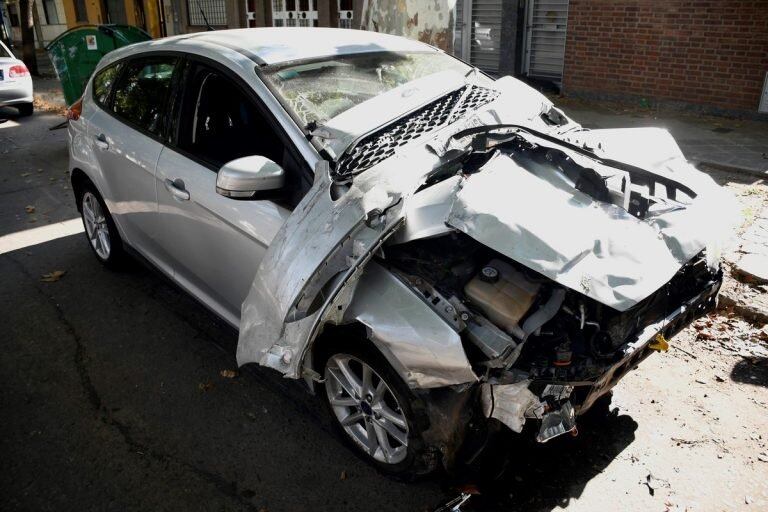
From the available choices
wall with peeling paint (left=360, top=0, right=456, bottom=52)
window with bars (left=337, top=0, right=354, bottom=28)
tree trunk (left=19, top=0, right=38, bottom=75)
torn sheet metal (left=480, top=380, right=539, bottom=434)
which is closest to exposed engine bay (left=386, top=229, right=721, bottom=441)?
torn sheet metal (left=480, top=380, right=539, bottom=434)

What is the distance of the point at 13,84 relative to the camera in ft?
36.7

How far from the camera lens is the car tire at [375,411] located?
2.60 m

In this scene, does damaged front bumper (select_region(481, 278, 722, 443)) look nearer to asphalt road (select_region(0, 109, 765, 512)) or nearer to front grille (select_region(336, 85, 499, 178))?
asphalt road (select_region(0, 109, 765, 512))

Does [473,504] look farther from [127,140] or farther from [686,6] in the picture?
[686,6]

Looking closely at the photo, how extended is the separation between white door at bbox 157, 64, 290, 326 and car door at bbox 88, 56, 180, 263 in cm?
20

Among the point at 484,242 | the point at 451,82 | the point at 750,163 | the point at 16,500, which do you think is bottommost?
the point at 16,500

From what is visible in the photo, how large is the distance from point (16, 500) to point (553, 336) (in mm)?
2597

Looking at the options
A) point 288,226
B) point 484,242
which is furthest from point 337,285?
point 484,242

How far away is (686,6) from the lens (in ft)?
29.0

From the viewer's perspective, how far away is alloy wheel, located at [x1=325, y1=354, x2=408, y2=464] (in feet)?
9.06

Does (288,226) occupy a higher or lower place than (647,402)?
higher

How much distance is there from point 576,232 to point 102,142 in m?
3.50

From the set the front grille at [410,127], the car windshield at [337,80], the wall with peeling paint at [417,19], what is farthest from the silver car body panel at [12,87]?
the front grille at [410,127]

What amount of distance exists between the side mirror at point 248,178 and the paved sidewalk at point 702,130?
→ 5.82m
